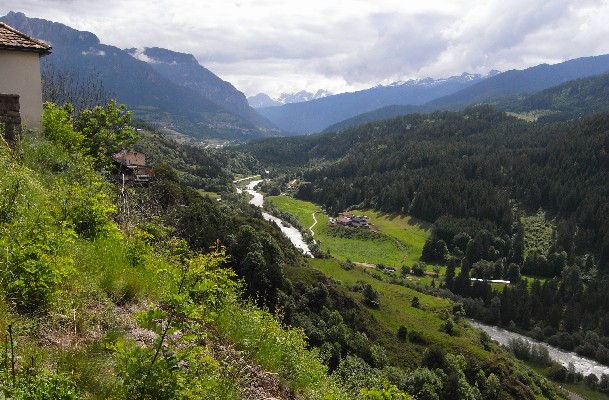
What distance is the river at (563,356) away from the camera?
9231 cm

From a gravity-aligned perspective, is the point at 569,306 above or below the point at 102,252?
below

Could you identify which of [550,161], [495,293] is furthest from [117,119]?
[550,161]

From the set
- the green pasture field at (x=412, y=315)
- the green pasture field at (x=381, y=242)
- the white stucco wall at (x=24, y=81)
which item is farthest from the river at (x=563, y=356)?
the white stucco wall at (x=24, y=81)

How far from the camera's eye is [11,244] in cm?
773

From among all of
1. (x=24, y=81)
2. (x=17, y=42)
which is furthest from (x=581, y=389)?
(x=17, y=42)

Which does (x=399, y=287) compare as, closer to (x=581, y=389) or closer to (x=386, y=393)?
(x=581, y=389)

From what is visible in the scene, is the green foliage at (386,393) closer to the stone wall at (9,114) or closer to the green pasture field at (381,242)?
the stone wall at (9,114)

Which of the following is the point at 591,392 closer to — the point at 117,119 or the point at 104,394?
the point at 117,119

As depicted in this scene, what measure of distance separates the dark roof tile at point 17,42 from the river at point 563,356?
10568cm

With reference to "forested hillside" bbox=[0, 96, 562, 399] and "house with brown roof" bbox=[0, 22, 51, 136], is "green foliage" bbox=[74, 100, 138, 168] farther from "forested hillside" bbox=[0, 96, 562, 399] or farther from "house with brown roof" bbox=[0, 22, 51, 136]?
"forested hillside" bbox=[0, 96, 562, 399]

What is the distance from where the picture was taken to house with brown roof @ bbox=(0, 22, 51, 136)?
2067cm

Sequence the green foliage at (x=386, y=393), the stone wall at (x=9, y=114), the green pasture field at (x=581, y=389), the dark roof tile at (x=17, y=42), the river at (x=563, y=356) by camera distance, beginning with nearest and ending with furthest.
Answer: the green foliage at (x=386, y=393) → the stone wall at (x=9, y=114) → the dark roof tile at (x=17, y=42) → the green pasture field at (x=581, y=389) → the river at (x=563, y=356)

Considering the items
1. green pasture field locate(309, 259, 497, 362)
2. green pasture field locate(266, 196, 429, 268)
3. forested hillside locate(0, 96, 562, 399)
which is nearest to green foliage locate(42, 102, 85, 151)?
forested hillside locate(0, 96, 562, 399)

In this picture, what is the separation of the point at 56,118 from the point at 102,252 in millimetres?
13945
